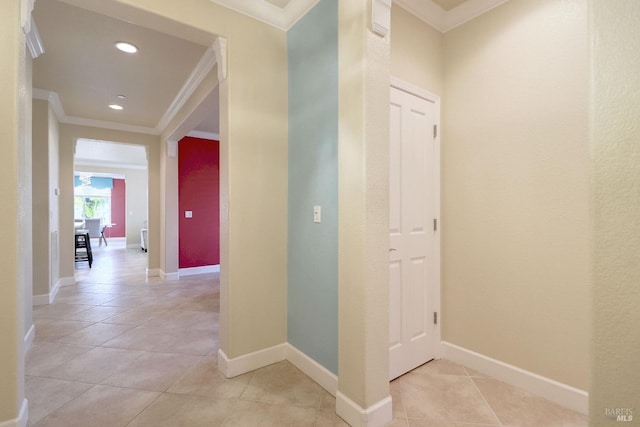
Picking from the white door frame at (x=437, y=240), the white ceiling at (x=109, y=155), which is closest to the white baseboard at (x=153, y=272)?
the white ceiling at (x=109, y=155)

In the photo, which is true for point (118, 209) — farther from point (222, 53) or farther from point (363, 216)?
point (363, 216)

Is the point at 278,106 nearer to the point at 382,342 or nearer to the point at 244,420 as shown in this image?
the point at 382,342

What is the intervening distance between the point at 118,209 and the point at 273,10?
40.6 ft

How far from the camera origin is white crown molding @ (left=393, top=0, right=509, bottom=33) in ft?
7.16

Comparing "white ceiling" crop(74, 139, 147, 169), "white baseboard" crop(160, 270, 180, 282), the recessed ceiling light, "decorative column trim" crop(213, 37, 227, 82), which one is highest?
"white ceiling" crop(74, 139, 147, 169)

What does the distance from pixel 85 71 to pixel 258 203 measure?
9.56 feet

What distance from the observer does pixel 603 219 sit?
2.60 ft

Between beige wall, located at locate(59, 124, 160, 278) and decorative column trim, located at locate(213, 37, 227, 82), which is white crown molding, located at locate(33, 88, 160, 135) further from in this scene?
decorative column trim, located at locate(213, 37, 227, 82)

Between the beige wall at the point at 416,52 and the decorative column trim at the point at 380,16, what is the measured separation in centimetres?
49

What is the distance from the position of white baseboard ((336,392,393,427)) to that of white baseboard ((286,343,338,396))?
6.9 inches

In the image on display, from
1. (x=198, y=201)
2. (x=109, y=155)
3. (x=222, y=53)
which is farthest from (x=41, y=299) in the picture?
(x=109, y=155)

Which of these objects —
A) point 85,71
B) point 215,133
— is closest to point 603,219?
point 85,71

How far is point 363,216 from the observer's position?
1601 millimetres

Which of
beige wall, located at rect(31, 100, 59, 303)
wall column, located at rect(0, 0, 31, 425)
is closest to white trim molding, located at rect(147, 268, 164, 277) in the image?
beige wall, located at rect(31, 100, 59, 303)
